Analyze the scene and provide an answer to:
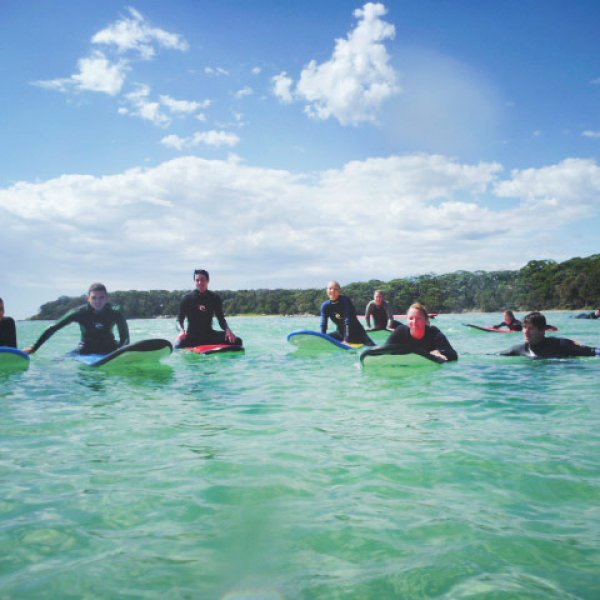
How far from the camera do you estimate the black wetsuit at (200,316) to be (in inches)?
434

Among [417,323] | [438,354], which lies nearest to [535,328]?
[438,354]

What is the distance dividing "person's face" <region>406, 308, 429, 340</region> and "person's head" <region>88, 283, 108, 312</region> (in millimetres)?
5579

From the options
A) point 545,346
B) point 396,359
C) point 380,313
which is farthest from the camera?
point 380,313

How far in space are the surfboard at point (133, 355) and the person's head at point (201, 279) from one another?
2007 mm

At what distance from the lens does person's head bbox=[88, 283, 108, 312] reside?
9172 millimetres

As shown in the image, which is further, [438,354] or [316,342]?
[316,342]

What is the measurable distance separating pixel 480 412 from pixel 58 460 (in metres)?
3.95

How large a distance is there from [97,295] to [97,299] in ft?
0.27

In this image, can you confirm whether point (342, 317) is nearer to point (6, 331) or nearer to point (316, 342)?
point (316, 342)

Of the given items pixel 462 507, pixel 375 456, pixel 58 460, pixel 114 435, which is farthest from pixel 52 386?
pixel 462 507

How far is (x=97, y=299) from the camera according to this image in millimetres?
9203

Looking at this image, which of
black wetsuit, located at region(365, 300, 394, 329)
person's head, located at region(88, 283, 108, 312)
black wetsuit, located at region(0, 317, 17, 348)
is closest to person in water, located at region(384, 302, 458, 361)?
person's head, located at region(88, 283, 108, 312)

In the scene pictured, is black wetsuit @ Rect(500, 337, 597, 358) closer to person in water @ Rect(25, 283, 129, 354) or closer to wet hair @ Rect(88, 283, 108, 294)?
person in water @ Rect(25, 283, 129, 354)

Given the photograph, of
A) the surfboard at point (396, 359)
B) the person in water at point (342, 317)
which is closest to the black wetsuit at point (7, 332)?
the person in water at point (342, 317)
